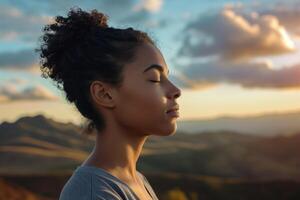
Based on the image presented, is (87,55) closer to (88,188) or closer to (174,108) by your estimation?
(174,108)

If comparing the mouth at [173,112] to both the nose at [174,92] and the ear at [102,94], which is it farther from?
the ear at [102,94]

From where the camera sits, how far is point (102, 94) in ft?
5.60

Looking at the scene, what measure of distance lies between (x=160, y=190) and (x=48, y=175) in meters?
4.05

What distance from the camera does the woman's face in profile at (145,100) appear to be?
168cm

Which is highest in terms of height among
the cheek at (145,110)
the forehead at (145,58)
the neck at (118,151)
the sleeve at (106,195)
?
the forehead at (145,58)

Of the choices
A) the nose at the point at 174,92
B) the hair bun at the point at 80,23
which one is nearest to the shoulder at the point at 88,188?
A: the nose at the point at 174,92

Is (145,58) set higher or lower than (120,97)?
higher

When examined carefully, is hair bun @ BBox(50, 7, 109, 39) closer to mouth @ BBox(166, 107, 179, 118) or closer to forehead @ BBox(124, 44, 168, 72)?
forehead @ BBox(124, 44, 168, 72)

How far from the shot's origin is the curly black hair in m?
1.74

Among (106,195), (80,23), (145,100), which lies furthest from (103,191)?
(80,23)

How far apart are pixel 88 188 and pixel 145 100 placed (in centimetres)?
30

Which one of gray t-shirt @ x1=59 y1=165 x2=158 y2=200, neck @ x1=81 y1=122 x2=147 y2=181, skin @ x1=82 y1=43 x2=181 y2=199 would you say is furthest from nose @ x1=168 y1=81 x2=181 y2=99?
gray t-shirt @ x1=59 y1=165 x2=158 y2=200

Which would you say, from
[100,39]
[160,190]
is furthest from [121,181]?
[160,190]

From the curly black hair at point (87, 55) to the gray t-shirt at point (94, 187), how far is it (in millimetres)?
184
